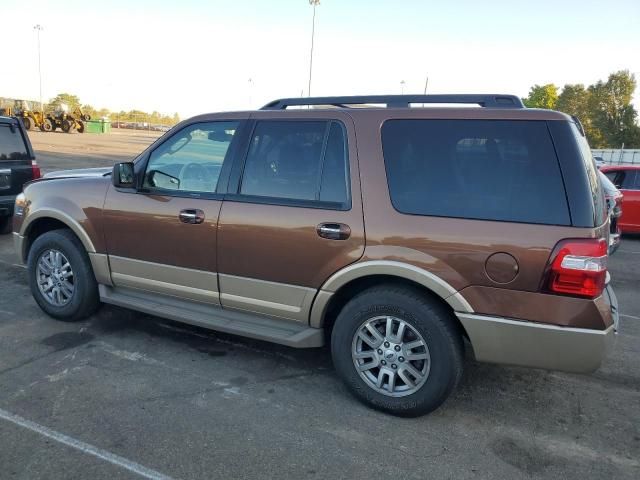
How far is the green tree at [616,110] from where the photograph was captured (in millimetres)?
60438

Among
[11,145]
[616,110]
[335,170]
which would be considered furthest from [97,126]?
[616,110]

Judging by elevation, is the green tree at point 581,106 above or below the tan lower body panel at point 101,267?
above

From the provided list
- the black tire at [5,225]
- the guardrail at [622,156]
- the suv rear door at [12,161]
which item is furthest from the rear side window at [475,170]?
the guardrail at [622,156]

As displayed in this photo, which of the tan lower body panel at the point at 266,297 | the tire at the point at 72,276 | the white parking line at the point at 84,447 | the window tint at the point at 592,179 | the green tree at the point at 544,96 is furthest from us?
the green tree at the point at 544,96

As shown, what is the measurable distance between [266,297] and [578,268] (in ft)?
6.53

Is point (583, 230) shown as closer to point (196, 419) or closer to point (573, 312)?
point (573, 312)

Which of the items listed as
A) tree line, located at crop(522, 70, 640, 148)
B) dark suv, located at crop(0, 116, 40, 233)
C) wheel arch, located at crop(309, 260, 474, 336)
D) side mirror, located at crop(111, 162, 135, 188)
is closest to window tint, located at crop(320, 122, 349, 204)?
wheel arch, located at crop(309, 260, 474, 336)

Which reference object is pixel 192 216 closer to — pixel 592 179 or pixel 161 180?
pixel 161 180

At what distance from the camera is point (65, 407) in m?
3.24

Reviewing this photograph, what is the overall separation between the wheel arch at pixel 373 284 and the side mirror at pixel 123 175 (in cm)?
185

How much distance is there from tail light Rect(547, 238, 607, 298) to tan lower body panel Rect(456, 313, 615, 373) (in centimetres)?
22

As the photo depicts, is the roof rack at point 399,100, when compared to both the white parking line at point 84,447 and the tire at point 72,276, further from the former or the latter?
the white parking line at point 84,447

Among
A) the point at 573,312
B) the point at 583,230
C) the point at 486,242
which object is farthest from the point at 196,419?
the point at 583,230

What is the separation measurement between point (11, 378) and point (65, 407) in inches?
Answer: 25.6
